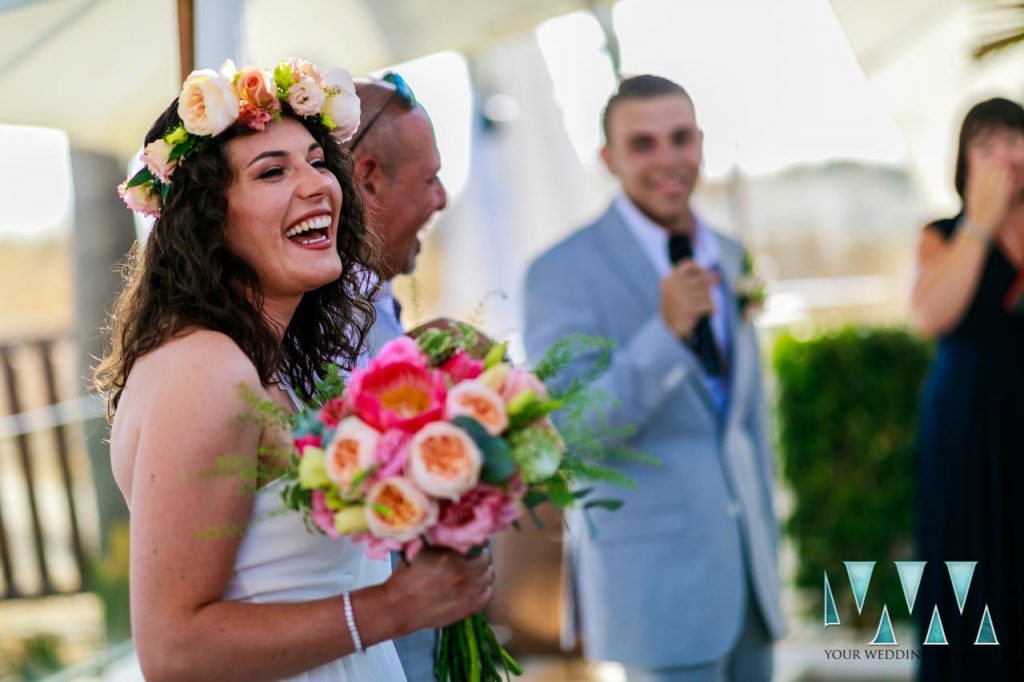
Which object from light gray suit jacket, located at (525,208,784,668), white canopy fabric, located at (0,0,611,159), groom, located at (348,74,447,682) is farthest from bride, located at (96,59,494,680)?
light gray suit jacket, located at (525,208,784,668)

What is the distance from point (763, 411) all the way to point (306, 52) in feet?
5.30

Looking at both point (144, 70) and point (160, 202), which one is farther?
point (144, 70)

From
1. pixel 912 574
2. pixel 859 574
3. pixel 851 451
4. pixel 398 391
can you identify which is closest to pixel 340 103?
pixel 398 391

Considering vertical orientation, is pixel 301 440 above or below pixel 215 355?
below

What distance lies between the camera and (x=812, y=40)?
4.61 metres

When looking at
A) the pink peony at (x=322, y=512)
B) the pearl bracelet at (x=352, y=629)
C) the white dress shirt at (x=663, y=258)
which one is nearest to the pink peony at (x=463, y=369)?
the pink peony at (x=322, y=512)

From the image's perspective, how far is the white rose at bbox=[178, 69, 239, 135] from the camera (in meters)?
1.74

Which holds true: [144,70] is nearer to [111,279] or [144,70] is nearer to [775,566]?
[775,566]

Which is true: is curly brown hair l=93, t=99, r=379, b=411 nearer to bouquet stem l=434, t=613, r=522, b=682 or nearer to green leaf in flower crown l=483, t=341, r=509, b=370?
green leaf in flower crown l=483, t=341, r=509, b=370

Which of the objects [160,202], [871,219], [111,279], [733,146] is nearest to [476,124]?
[733,146]

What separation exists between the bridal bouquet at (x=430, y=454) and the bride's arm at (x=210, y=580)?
0.08 meters

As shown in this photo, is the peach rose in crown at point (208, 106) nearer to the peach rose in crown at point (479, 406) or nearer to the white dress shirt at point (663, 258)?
the peach rose in crown at point (479, 406)

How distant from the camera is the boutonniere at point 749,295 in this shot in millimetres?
3430

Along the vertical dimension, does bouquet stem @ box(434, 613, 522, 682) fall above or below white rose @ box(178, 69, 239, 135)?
below
